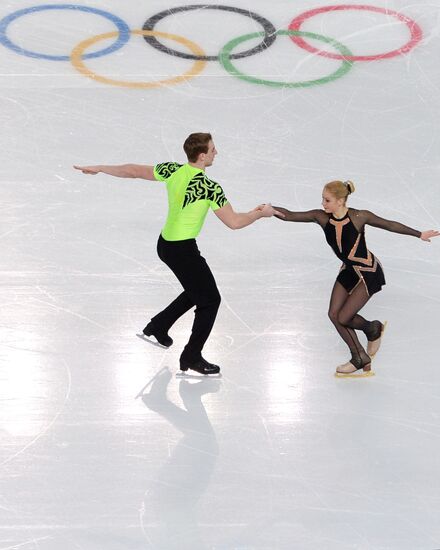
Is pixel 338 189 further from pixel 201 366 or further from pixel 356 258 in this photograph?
pixel 201 366

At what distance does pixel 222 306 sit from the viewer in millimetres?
9328

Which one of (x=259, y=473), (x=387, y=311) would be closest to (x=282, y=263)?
(x=387, y=311)

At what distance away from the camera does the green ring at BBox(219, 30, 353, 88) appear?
1206cm

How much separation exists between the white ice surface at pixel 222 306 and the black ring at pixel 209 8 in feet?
0.33

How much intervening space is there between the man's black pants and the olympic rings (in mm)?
3976

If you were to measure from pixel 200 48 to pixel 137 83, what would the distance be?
935mm

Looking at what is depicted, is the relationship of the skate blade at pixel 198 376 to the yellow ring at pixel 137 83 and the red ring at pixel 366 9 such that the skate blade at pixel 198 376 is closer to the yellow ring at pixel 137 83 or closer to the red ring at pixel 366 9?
the yellow ring at pixel 137 83

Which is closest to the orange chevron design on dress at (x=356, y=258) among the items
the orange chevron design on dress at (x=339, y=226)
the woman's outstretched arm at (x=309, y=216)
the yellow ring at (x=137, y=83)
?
the orange chevron design on dress at (x=339, y=226)

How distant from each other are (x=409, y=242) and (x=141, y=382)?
2819mm

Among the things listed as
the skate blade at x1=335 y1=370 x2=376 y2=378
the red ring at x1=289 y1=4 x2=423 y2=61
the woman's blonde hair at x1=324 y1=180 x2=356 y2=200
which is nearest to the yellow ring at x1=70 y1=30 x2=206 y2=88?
the red ring at x1=289 y1=4 x2=423 y2=61

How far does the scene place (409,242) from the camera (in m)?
10.1

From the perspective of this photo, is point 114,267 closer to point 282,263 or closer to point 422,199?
point 282,263

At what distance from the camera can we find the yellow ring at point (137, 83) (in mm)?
12047

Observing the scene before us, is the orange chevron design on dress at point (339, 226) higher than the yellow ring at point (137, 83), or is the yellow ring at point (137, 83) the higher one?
the orange chevron design on dress at point (339, 226)
